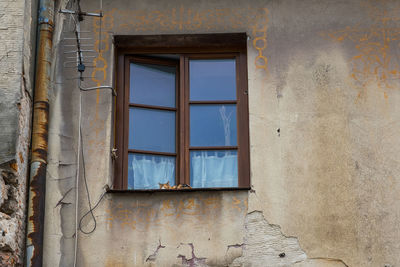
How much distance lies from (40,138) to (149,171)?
111 centimetres

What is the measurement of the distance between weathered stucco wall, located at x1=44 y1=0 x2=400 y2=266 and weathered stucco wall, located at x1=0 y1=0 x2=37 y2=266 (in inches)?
13.7

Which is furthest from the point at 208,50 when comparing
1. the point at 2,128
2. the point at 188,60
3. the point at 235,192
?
the point at 2,128

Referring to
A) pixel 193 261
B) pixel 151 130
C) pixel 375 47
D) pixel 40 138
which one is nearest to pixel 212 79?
pixel 151 130

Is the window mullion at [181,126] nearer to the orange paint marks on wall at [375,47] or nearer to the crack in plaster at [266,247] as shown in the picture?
the crack in plaster at [266,247]

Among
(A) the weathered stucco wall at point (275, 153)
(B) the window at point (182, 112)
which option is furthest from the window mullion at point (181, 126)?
(A) the weathered stucco wall at point (275, 153)

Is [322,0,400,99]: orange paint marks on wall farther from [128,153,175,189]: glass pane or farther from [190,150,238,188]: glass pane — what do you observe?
[128,153,175,189]: glass pane

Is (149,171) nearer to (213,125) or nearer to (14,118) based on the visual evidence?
(213,125)

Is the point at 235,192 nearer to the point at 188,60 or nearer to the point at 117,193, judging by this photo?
the point at 117,193

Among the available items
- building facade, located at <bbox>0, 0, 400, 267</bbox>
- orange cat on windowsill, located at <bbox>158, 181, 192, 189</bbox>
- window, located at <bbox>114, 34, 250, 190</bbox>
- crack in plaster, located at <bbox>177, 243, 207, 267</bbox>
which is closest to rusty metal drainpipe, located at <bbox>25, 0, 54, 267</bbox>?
building facade, located at <bbox>0, 0, 400, 267</bbox>

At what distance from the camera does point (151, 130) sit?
289 inches

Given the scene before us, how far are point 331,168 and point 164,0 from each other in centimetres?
243

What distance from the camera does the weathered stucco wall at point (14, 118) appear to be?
6156 mm

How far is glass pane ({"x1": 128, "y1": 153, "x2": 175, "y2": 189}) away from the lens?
7.16 meters

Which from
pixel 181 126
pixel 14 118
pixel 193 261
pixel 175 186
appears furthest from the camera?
pixel 181 126
